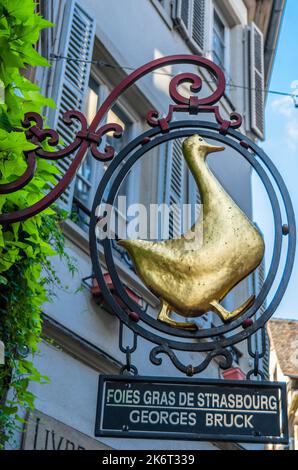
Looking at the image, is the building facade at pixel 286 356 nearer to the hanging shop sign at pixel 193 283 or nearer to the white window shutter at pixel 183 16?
the white window shutter at pixel 183 16

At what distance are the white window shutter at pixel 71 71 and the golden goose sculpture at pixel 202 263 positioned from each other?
3.24m

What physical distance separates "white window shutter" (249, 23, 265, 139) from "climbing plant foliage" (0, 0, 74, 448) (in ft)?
25.4

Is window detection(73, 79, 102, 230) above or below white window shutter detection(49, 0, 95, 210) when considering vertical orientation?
below

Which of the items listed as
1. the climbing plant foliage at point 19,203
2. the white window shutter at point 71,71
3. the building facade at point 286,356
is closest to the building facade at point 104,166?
the white window shutter at point 71,71

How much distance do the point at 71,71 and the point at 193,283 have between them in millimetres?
4423

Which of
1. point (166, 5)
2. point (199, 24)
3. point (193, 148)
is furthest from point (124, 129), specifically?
point (193, 148)

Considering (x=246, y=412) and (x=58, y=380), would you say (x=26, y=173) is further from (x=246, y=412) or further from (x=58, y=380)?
(x=58, y=380)

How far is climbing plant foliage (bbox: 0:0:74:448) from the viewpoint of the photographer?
3797 millimetres

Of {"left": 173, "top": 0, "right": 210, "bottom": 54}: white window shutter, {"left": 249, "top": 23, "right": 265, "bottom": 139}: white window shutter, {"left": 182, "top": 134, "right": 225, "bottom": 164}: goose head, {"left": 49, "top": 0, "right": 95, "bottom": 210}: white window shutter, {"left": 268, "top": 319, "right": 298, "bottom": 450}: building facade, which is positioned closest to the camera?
{"left": 182, "top": 134, "right": 225, "bottom": 164}: goose head

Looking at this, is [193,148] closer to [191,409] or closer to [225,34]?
[191,409]

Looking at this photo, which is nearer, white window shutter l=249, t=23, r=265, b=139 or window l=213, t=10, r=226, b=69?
window l=213, t=10, r=226, b=69

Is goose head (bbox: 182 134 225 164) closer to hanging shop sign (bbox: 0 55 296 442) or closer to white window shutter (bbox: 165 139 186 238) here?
hanging shop sign (bbox: 0 55 296 442)

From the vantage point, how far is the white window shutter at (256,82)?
41.8 feet

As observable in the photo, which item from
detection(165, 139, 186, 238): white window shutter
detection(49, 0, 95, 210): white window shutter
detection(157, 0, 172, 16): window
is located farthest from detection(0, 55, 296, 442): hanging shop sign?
detection(157, 0, 172, 16): window
